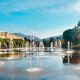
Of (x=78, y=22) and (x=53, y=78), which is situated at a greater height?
(x=78, y=22)

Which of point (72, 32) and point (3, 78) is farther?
point (72, 32)

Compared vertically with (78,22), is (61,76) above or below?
below

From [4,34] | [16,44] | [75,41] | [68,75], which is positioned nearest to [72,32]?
[75,41]

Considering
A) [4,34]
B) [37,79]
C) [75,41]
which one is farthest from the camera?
[4,34]

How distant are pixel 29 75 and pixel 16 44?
393 feet

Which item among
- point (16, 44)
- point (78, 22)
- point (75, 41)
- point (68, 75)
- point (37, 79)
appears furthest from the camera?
point (16, 44)

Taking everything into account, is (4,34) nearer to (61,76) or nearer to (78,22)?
(78,22)

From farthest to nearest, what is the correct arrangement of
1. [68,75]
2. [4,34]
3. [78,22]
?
[4,34] < [78,22] < [68,75]

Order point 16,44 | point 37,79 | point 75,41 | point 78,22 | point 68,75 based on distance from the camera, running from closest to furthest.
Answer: point 37,79 < point 68,75 < point 75,41 < point 78,22 < point 16,44

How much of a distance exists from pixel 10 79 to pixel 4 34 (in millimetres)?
176332

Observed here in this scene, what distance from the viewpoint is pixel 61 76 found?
83.8ft

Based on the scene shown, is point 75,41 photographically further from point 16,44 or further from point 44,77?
point 44,77

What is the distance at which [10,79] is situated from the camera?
24.5 metres

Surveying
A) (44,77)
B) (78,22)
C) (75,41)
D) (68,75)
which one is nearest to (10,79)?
(44,77)
